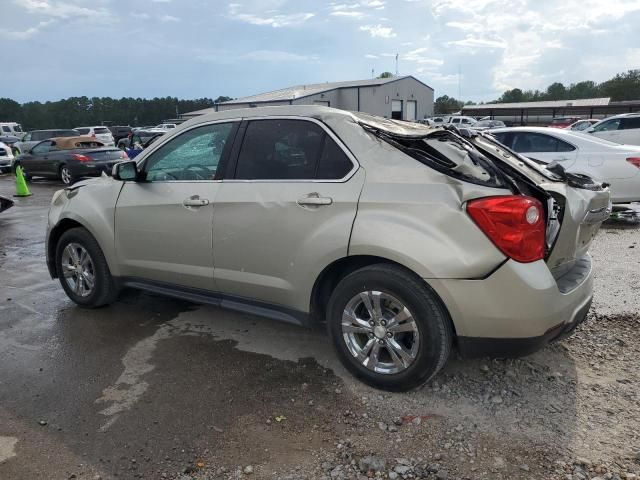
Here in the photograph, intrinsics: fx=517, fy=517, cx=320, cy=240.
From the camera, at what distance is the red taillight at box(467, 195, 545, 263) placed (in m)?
2.79

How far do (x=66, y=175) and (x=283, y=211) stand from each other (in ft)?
49.6

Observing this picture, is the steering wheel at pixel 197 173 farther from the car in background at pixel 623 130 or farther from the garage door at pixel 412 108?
the garage door at pixel 412 108

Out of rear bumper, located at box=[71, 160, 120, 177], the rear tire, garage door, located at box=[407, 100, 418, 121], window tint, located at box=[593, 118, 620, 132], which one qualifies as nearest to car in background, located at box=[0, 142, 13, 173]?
the rear tire

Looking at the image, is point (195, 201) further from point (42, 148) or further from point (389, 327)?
point (42, 148)

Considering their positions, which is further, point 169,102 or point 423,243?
point 169,102

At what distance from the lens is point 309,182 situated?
3395mm

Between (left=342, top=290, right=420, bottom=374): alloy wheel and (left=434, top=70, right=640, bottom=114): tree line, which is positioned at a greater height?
(left=434, top=70, right=640, bottom=114): tree line

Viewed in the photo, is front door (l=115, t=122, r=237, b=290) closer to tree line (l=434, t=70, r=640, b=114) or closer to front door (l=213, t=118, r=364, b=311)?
front door (l=213, t=118, r=364, b=311)

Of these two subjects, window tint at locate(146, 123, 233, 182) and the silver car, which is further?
window tint at locate(146, 123, 233, 182)

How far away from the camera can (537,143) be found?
331 inches

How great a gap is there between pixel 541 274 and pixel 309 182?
4.96 feet

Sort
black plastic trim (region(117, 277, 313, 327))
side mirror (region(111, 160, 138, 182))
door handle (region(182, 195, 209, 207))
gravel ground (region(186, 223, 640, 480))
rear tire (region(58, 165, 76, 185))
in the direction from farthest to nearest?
rear tire (region(58, 165, 76, 185)) < side mirror (region(111, 160, 138, 182)) < door handle (region(182, 195, 209, 207)) < black plastic trim (region(117, 277, 313, 327)) < gravel ground (region(186, 223, 640, 480))

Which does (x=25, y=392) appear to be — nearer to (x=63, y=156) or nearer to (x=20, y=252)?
(x=20, y=252)

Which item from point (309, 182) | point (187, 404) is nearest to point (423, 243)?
point (309, 182)
